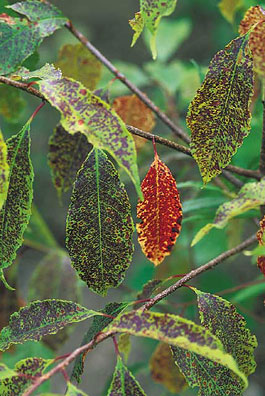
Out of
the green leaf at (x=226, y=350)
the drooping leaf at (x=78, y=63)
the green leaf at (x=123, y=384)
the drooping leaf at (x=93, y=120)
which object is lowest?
the green leaf at (x=226, y=350)

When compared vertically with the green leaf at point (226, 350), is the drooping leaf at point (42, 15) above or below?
above

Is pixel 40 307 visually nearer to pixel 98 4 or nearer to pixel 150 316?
pixel 150 316

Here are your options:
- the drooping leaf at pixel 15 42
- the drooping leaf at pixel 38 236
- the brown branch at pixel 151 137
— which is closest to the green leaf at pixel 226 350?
the brown branch at pixel 151 137

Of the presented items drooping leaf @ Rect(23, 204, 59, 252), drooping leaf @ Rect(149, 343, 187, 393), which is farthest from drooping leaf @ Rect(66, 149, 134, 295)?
drooping leaf @ Rect(23, 204, 59, 252)

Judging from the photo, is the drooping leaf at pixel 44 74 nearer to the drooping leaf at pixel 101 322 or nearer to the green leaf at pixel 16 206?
the green leaf at pixel 16 206

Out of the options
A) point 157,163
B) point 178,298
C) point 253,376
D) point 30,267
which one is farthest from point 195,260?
Result: point 30,267
